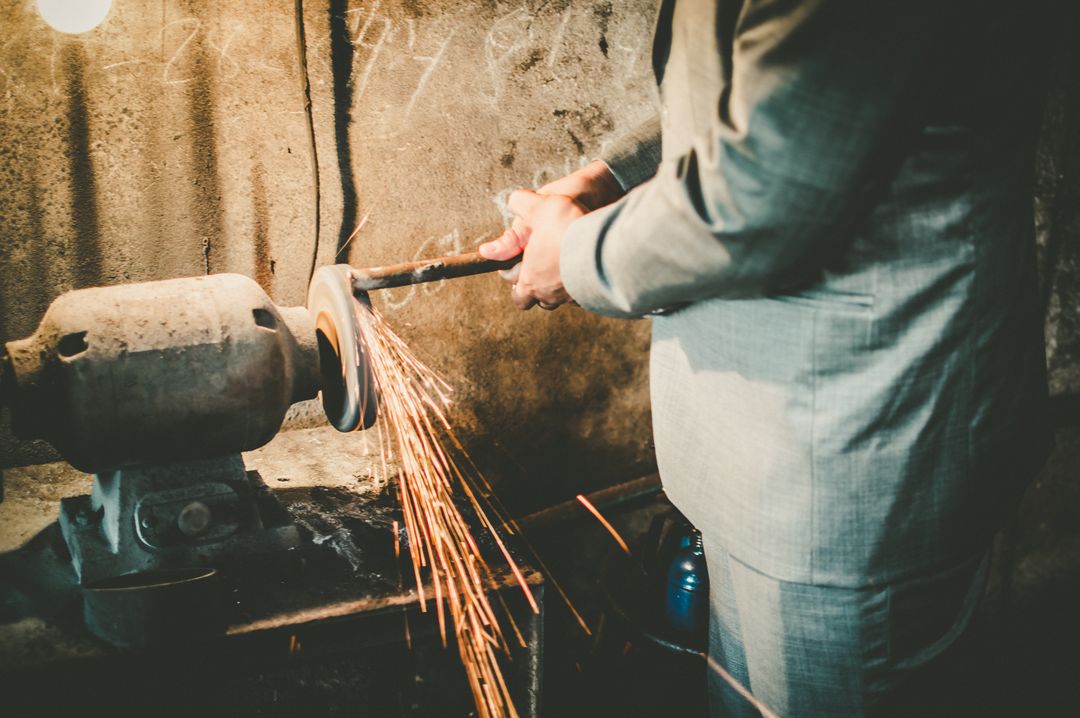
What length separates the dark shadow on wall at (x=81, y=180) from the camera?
6.82ft

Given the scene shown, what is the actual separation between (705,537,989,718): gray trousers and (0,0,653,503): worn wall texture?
167cm

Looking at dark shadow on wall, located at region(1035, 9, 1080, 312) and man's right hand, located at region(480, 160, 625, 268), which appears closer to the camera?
man's right hand, located at region(480, 160, 625, 268)

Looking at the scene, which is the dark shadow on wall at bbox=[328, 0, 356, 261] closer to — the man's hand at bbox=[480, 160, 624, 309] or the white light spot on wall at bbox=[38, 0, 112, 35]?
the white light spot on wall at bbox=[38, 0, 112, 35]

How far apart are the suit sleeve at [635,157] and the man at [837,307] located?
0.98ft

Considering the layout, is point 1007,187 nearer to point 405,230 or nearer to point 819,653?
point 819,653

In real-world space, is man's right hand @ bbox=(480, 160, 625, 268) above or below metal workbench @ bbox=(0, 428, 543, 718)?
above

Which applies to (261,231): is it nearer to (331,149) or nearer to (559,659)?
(331,149)

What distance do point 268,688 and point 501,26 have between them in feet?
7.71

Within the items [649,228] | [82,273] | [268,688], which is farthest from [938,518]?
[82,273]

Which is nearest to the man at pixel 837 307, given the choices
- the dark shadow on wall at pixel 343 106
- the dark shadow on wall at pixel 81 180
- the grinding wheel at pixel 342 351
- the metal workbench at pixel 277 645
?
the grinding wheel at pixel 342 351

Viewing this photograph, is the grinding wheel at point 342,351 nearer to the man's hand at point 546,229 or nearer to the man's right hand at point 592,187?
the man's hand at point 546,229

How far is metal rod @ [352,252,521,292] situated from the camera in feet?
5.35

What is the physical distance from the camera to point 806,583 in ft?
4.12

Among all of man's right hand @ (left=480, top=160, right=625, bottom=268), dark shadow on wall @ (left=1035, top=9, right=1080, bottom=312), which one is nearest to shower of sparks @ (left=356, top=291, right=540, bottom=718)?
man's right hand @ (left=480, top=160, right=625, bottom=268)
